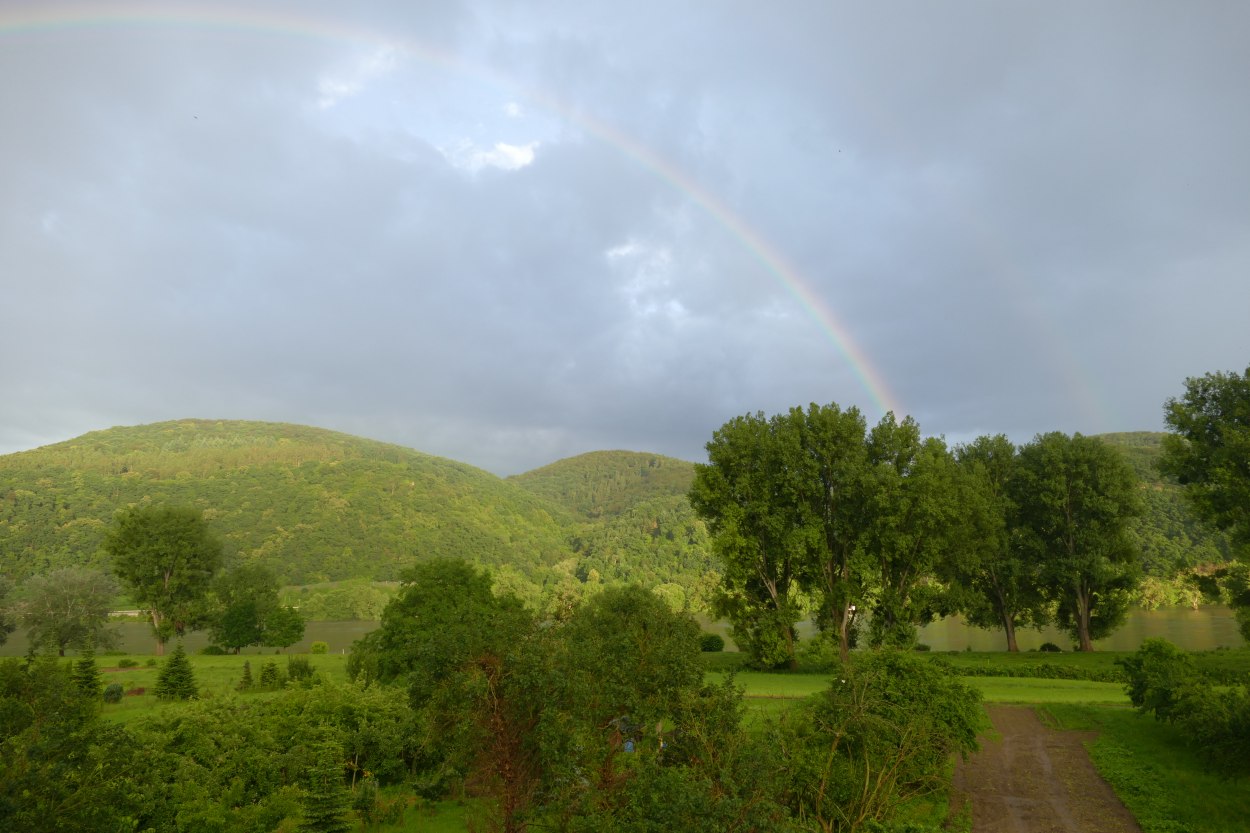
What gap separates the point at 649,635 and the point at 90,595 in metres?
59.1

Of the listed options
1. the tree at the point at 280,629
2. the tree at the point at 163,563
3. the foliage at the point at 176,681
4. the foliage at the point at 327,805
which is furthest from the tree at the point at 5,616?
the foliage at the point at 327,805

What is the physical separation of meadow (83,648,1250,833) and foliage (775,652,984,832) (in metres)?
1.36

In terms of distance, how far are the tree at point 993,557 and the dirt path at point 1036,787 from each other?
16665 mm

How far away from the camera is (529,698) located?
37.9ft

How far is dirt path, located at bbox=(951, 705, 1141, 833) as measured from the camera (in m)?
16.3

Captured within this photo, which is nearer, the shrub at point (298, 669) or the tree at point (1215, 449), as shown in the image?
the tree at point (1215, 449)

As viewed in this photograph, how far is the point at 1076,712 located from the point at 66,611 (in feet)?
218

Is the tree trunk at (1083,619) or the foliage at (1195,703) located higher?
the tree trunk at (1083,619)

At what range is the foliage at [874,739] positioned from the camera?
1489cm

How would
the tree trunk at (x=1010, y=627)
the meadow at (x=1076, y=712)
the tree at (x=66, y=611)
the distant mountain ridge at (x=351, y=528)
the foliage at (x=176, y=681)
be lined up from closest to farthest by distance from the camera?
the meadow at (x=1076, y=712) → the foliage at (x=176, y=681) → the tree trunk at (x=1010, y=627) → the tree at (x=66, y=611) → the distant mountain ridge at (x=351, y=528)

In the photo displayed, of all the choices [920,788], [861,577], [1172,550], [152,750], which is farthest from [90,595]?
[1172,550]

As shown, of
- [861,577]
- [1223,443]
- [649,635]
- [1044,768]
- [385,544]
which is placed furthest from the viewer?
[385,544]

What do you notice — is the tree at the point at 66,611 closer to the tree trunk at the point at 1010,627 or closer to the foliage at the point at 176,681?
the foliage at the point at 176,681

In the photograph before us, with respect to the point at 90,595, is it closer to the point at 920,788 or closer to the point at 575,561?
the point at 920,788
